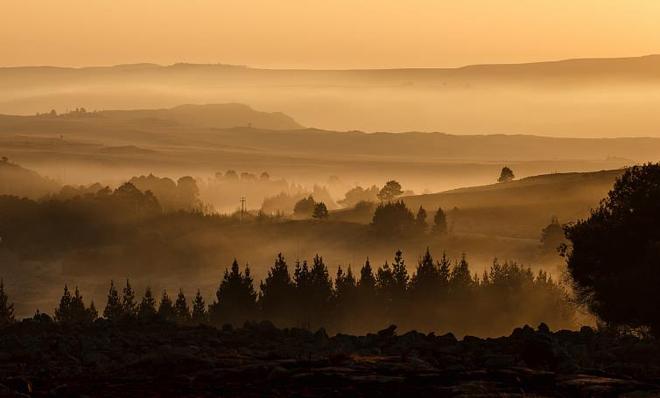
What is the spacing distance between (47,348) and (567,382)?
24691mm

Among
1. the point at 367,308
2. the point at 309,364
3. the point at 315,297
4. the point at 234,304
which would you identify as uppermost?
the point at 309,364

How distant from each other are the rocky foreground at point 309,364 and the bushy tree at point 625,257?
9.50 meters

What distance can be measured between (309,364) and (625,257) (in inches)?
1322

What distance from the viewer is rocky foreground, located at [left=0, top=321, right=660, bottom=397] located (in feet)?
143

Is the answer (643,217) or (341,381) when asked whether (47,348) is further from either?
(643,217)

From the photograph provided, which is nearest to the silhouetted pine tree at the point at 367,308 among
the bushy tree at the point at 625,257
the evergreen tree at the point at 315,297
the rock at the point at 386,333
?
the evergreen tree at the point at 315,297

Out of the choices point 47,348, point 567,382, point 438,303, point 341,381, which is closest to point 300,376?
point 341,381

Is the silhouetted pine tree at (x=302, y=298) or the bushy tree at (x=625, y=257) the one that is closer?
the bushy tree at (x=625, y=257)

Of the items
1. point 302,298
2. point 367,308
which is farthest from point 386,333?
point 367,308

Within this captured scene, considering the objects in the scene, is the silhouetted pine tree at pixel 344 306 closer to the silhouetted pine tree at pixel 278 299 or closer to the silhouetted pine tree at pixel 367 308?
the silhouetted pine tree at pixel 367 308

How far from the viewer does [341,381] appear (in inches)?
1759

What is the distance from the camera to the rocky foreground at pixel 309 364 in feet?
143

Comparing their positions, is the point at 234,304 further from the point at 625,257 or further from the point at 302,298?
the point at 625,257

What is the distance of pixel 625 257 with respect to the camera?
7481 cm
